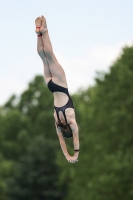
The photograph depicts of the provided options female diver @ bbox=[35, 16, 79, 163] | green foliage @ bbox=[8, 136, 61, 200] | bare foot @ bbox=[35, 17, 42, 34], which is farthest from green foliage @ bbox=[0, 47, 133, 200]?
bare foot @ bbox=[35, 17, 42, 34]

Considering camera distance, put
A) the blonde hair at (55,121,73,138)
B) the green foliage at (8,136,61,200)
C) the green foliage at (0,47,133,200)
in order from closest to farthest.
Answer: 1. the blonde hair at (55,121,73,138)
2. the green foliage at (0,47,133,200)
3. the green foliage at (8,136,61,200)

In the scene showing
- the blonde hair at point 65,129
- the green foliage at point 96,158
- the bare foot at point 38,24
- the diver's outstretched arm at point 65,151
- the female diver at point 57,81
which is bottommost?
the diver's outstretched arm at point 65,151

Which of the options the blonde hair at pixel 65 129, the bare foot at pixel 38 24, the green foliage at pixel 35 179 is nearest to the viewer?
the bare foot at pixel 38 24

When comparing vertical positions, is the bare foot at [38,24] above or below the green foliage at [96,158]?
below

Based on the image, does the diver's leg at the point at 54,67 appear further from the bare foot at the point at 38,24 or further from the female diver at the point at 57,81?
the bare foot at the point at 38,24

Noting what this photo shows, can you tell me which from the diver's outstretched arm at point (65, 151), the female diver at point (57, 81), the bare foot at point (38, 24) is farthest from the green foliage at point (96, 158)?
the bare foot at point (38, 24)

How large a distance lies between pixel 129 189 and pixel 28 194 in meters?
16.3

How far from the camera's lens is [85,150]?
4581 centimetres

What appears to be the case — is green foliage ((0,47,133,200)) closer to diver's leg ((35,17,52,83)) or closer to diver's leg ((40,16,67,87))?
diver's leg ((35,17,52,83))

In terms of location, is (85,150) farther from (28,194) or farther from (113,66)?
(28,194)

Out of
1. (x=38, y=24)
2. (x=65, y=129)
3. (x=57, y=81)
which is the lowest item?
(x=65, y=129)

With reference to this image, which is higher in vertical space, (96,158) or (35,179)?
(35,179)

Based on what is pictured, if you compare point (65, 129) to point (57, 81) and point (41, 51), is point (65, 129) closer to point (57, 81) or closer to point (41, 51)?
point (57, 81)

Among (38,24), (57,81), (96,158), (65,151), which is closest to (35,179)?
(96,158)
